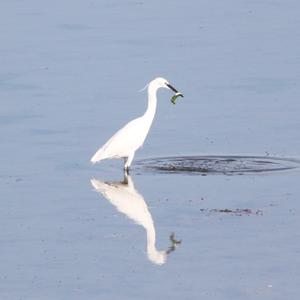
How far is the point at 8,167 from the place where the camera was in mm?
15109

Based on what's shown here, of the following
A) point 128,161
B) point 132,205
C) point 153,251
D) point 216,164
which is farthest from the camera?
point 128,161

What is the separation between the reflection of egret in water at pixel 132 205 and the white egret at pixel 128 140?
0.55m

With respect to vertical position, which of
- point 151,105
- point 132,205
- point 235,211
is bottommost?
point 132,205

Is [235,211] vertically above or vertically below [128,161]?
above

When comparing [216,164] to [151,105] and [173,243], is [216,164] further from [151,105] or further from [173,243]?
[173,243]

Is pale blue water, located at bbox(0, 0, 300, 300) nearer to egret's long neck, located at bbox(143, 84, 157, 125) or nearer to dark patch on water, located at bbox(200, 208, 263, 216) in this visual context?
dark patch on water, located at bbox(200, 208, 263, 216)

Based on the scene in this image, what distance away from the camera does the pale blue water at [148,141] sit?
10.8 metres

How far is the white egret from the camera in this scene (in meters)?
15.4

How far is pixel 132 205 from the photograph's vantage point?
13.5 metres

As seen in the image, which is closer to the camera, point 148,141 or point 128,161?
point 128,161

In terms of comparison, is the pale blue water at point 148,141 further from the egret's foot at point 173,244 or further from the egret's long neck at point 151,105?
the egret's long neck at point 151,105

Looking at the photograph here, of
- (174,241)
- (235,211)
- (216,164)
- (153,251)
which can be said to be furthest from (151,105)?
(153,251)

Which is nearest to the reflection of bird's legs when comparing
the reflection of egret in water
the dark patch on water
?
the reflection of egret in water

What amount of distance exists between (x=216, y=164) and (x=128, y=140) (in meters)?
1.14
